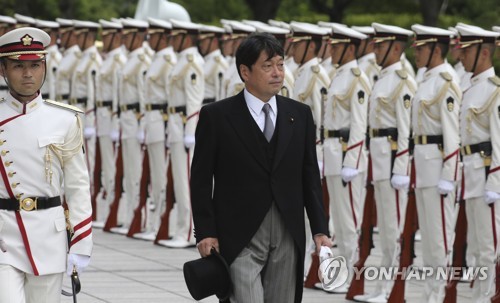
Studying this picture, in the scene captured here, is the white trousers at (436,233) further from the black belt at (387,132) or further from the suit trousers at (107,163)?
the suit trousers at (107,163)

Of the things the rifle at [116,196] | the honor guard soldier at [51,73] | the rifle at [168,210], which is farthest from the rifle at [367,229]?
the honor guard soldier at [51,73]

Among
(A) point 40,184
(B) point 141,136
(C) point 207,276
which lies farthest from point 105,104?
(C) point 207,276

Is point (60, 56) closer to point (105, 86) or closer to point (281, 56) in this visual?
point (105, 86)

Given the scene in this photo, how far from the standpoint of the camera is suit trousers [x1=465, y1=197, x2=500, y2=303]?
9766mm

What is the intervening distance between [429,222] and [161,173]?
5473 millimetres

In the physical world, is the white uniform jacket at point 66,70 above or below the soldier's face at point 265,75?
below

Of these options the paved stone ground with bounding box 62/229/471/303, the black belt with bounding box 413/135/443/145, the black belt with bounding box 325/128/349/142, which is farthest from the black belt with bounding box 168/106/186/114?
the black belt with bounding box 413/135/443/145

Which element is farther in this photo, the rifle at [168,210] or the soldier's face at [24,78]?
the rifle at [168,210]

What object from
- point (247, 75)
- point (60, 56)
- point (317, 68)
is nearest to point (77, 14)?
point (60, 56)

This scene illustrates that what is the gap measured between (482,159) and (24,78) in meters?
4.01

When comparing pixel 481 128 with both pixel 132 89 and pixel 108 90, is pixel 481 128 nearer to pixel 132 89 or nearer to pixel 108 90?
pixel 132 89

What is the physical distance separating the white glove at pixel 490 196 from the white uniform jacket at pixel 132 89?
6.56 m

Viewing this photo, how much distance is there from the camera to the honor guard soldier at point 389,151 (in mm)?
11031

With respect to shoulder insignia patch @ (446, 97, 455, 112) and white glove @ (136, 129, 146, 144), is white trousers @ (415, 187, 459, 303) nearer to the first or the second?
shoulder insignia patch @ (446, 97, 455, 112)
